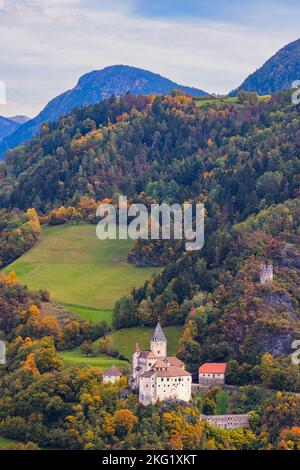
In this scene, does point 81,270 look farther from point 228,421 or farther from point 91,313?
point 228,421

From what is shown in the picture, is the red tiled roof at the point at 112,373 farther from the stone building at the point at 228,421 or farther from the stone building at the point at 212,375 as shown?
the stone building at the point at 228,421

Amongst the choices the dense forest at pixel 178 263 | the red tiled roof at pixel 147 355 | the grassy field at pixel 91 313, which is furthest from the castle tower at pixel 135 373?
the grassy field at pixel 91 313

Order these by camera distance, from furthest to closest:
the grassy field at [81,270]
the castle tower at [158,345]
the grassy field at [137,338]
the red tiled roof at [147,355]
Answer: the grassy field at [81,270]
the grassy field at [137,338]
the castle tower at [158,345]
the red tiled roof at [147,355]

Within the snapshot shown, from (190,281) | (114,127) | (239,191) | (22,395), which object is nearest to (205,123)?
(114,127)

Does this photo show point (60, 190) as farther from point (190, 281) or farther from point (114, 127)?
point (190, 281)

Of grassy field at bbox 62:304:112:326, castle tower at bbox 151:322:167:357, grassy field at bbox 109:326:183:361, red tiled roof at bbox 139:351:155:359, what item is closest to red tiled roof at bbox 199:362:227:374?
castle tower at bbox 151:322:167:357

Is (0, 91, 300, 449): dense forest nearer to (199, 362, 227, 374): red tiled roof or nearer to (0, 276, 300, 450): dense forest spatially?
(0, 276, 300, 450): dense forest
